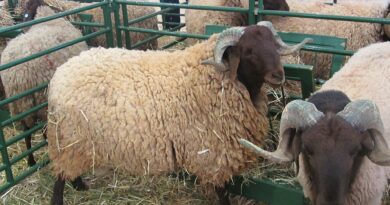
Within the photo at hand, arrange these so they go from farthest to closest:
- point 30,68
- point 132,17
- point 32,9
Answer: point 132,17 < point 32,9 < point 30,68

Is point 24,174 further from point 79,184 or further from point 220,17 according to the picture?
point 220,17

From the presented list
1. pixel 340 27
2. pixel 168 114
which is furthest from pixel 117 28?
pixel 340 27

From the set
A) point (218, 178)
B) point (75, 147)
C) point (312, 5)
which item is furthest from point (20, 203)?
point (312, 5)

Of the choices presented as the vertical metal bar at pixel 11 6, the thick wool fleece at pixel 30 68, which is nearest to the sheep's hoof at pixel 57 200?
the thick wool fleece at pixel 30 68

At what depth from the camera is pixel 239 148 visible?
364 cm

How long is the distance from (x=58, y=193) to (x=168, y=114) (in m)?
1.38

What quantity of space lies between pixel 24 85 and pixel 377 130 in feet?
11.5

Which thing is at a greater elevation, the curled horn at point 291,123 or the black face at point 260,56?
the black face at point 260,56

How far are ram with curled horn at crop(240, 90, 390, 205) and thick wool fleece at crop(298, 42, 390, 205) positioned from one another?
4 centimetres

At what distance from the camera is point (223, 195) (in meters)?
3.85

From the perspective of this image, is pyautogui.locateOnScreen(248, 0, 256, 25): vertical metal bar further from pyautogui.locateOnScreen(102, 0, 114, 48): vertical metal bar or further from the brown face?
the brown face

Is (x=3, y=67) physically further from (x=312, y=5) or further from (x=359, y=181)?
(x=312, y=5)

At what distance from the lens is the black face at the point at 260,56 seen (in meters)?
3.36

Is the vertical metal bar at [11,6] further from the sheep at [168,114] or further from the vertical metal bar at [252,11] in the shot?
the vertical metal bar at [252,11]
